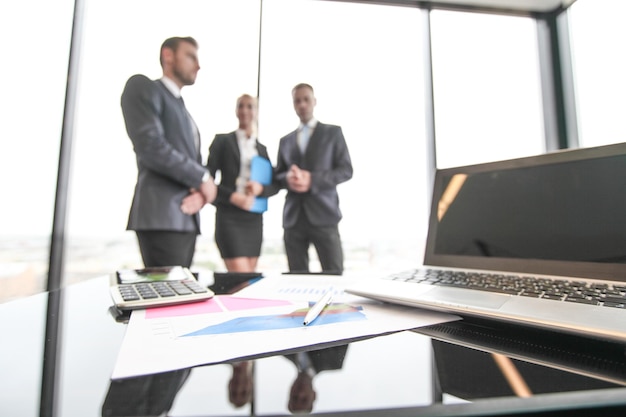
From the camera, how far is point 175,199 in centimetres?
160

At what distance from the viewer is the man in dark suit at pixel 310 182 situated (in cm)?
182

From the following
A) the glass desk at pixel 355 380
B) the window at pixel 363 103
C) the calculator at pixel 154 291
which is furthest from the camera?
the window at pixel 363 103

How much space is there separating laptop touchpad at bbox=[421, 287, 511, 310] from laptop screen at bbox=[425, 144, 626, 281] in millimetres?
198

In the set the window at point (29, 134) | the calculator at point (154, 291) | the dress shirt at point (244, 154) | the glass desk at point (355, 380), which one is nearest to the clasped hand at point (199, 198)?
the dress shirt at point (244, 154)

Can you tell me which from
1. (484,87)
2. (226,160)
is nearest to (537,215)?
(226,160)

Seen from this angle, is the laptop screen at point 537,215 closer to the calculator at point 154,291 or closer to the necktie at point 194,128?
the calculator at point 154,291

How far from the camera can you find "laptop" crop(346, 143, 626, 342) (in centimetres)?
33

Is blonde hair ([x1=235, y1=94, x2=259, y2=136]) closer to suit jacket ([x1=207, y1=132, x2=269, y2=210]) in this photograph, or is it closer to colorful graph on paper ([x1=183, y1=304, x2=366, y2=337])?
suit jacket ([x1=207, y1=132, x2=269, y2=210])

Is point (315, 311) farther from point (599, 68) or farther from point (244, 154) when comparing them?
point (599, 68)

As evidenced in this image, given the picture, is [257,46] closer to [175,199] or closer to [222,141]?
[222,141]

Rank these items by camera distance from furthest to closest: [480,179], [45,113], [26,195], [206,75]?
[206,75], [45,113], [26,195], [480,179]

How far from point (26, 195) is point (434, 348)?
190cm

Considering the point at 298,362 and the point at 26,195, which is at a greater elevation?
the point at 26,195

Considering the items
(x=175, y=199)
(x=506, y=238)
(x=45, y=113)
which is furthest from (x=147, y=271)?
(x=45, y=113)
